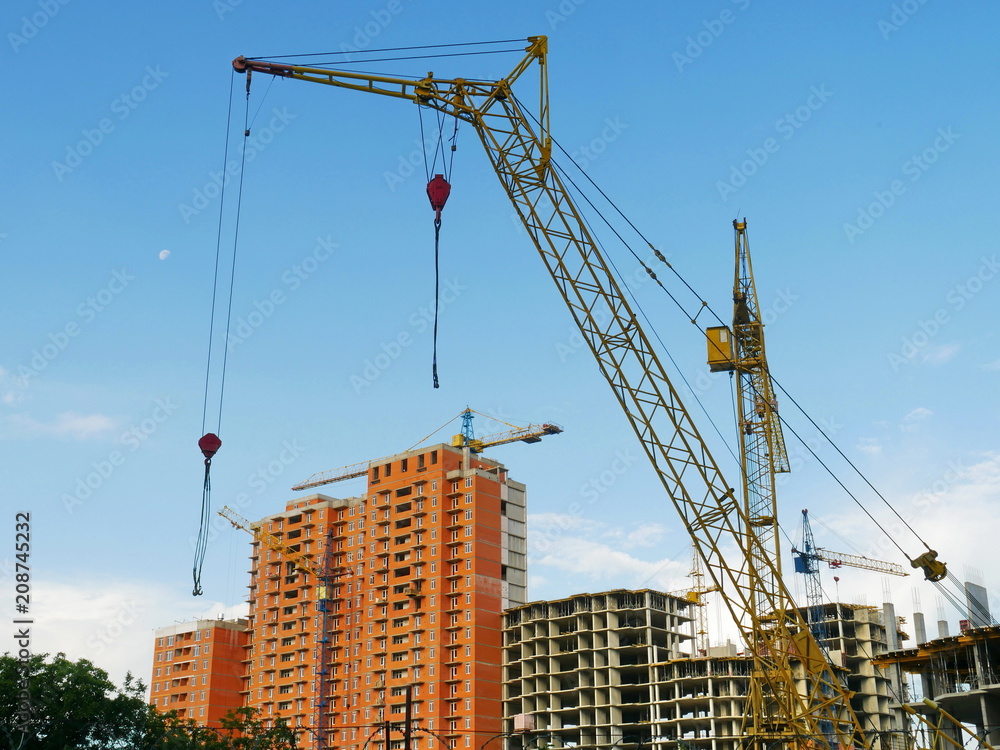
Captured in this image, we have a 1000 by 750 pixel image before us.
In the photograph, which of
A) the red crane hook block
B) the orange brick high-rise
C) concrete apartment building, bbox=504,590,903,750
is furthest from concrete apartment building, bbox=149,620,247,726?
the red crane hook block

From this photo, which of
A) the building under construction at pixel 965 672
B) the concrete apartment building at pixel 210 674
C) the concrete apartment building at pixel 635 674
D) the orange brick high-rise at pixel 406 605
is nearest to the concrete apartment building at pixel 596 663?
the concrete apartment building at pixel 635 674

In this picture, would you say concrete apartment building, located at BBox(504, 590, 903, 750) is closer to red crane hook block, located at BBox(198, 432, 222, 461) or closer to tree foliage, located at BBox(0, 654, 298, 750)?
tree foliage, located at BBox(0, 654, 298, 750)

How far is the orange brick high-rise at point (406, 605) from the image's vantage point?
512 feet

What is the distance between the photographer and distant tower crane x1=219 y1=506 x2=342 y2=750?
169125mm

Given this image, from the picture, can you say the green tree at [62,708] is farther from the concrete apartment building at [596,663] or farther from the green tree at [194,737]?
the concrete apartment building at [596,663]

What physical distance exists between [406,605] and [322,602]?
1737cm

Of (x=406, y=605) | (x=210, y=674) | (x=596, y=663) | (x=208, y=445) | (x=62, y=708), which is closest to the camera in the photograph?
(x=208, y=445)

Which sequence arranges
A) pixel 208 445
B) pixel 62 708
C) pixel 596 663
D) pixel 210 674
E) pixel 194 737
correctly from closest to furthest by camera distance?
pixel 208 445 → pixel 62 708 → pixel 194 737 → pixel 596 663 → pixel 210 674

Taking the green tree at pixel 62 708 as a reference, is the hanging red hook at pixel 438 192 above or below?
above

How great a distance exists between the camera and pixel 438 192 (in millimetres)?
63656

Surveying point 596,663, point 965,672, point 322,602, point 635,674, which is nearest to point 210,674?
point 322,602

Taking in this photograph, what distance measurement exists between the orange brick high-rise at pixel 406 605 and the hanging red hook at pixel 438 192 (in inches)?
4049

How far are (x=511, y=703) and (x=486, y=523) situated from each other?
25.9 m

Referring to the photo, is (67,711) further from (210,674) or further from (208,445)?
(210,674)
